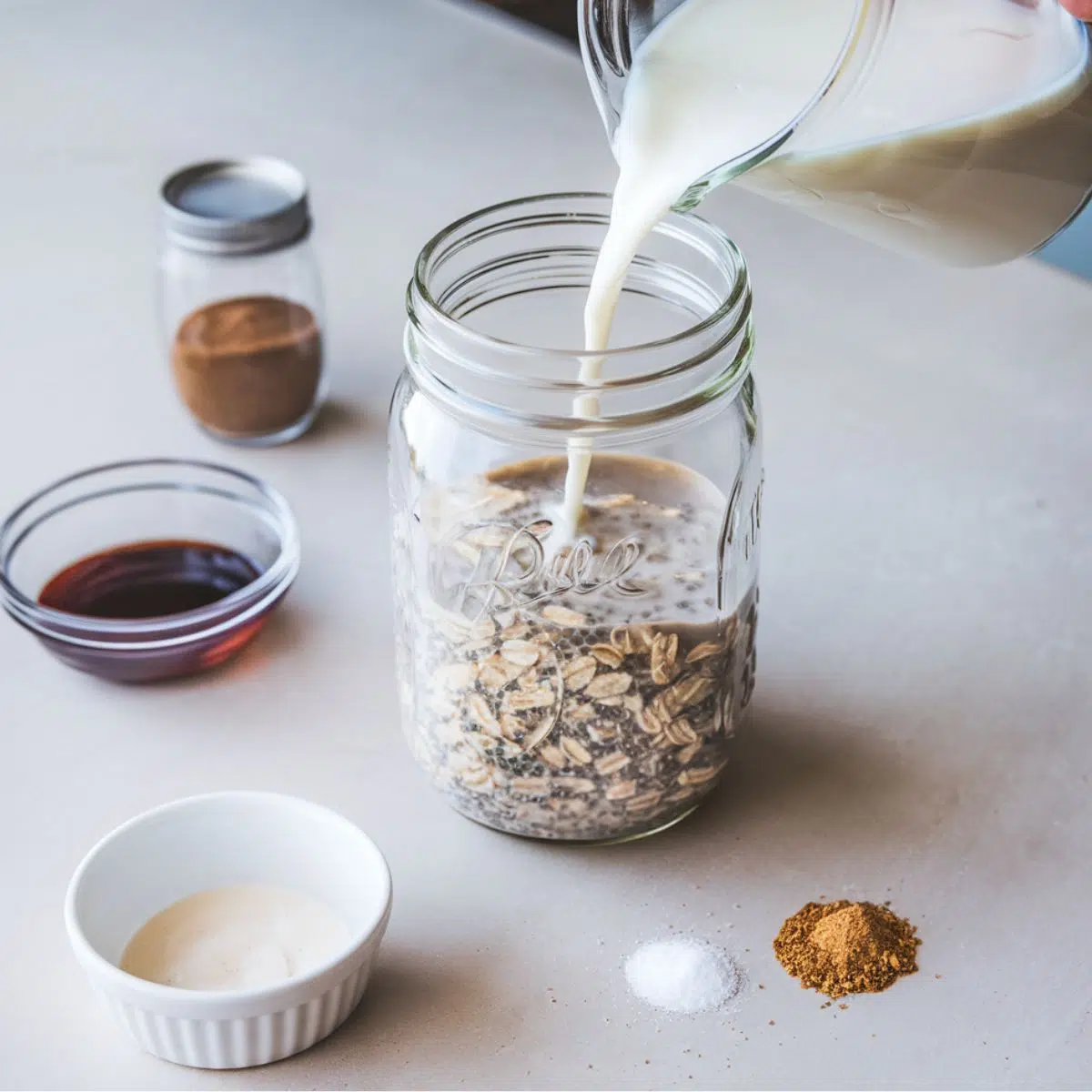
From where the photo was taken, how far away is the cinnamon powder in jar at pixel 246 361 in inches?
50.4

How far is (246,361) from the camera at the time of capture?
1.28m

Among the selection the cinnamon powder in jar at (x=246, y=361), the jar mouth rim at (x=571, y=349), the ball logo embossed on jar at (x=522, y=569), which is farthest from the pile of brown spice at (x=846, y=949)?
the cinnamon powder in jar at (x=246, y=361)

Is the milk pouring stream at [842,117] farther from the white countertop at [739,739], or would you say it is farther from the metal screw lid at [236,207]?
the metal screw lid at [236,207]

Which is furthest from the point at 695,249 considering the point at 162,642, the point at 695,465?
the point at 162,642

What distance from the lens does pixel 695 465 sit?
930mm

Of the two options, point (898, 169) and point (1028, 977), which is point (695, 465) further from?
point (1028, 977)

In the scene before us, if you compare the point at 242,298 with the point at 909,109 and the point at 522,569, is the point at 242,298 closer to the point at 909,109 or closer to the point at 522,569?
the point at 522,569

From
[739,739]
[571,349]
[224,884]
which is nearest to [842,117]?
[571,349]

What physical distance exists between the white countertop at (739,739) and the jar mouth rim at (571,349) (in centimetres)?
31

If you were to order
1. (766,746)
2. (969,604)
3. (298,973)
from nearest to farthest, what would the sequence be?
(298,973)
(766,746)
(969,604)

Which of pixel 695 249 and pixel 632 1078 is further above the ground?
pixel 695 249

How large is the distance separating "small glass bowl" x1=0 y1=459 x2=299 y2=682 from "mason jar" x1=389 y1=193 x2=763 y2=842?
0.52 feet

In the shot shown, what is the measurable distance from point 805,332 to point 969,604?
16.0 inches

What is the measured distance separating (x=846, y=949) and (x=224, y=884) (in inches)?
14.1
